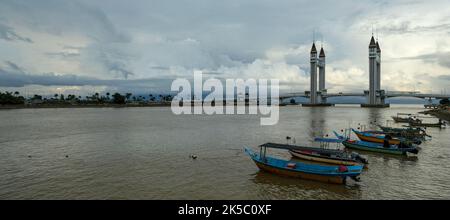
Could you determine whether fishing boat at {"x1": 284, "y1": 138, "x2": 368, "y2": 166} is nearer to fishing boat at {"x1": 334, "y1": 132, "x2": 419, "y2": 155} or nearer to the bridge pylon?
fishing boat at {"x1": 334, "y1": 132, "x2": 419, "y2": 155}

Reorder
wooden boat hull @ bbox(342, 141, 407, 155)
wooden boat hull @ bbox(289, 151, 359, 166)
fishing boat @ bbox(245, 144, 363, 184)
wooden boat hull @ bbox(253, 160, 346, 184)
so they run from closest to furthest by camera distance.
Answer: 1. fishing boat @ bbox(245, 144, 363, 184)
2. wooden boat hull @ bbox(253, 160, 346, 184)
3. wooden boat hull @ bbox(289, 151, 359, 166)
4. wooden boat hull @ bbox(342, 141, 407, 155)

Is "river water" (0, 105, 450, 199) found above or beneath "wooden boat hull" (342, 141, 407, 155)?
beneath

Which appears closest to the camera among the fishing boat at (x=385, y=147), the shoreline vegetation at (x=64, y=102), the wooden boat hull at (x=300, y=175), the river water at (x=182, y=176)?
the river water at (x=182, y=176)

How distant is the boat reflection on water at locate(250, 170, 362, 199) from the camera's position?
14627 millimetres

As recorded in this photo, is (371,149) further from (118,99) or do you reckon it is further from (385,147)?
(118,99)

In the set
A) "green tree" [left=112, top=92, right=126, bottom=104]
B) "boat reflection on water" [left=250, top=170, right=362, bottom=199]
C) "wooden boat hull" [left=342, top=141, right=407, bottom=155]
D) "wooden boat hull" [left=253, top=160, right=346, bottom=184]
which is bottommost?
"boat reflection on water" [left=250, top=170, right=362, bottom=199]

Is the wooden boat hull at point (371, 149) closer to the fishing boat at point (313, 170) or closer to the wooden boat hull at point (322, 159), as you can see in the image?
the wooden boat hull at point (322, 159)

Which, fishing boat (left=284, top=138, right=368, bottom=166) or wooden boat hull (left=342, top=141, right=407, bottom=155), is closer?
fishing boat (left=284, top=138, right=368, bottom=166)

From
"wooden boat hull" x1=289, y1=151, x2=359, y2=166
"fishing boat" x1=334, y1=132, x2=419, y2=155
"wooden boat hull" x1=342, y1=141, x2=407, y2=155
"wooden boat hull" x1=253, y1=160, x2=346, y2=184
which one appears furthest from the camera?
"wooden boat hull" x1=342, y1=141, x2=407, y2=155

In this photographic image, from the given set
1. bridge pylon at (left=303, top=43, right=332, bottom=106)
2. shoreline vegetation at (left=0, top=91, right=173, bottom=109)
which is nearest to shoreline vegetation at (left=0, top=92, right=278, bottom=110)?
shoreline vegetation at (left=0, top=91, right=173, bottom=109)

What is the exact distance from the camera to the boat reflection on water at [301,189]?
14.6 metres

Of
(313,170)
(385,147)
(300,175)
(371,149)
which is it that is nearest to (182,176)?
(300,175)

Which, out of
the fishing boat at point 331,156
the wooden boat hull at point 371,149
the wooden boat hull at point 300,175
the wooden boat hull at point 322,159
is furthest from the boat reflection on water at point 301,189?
the wooden boat hull at point 371,149
